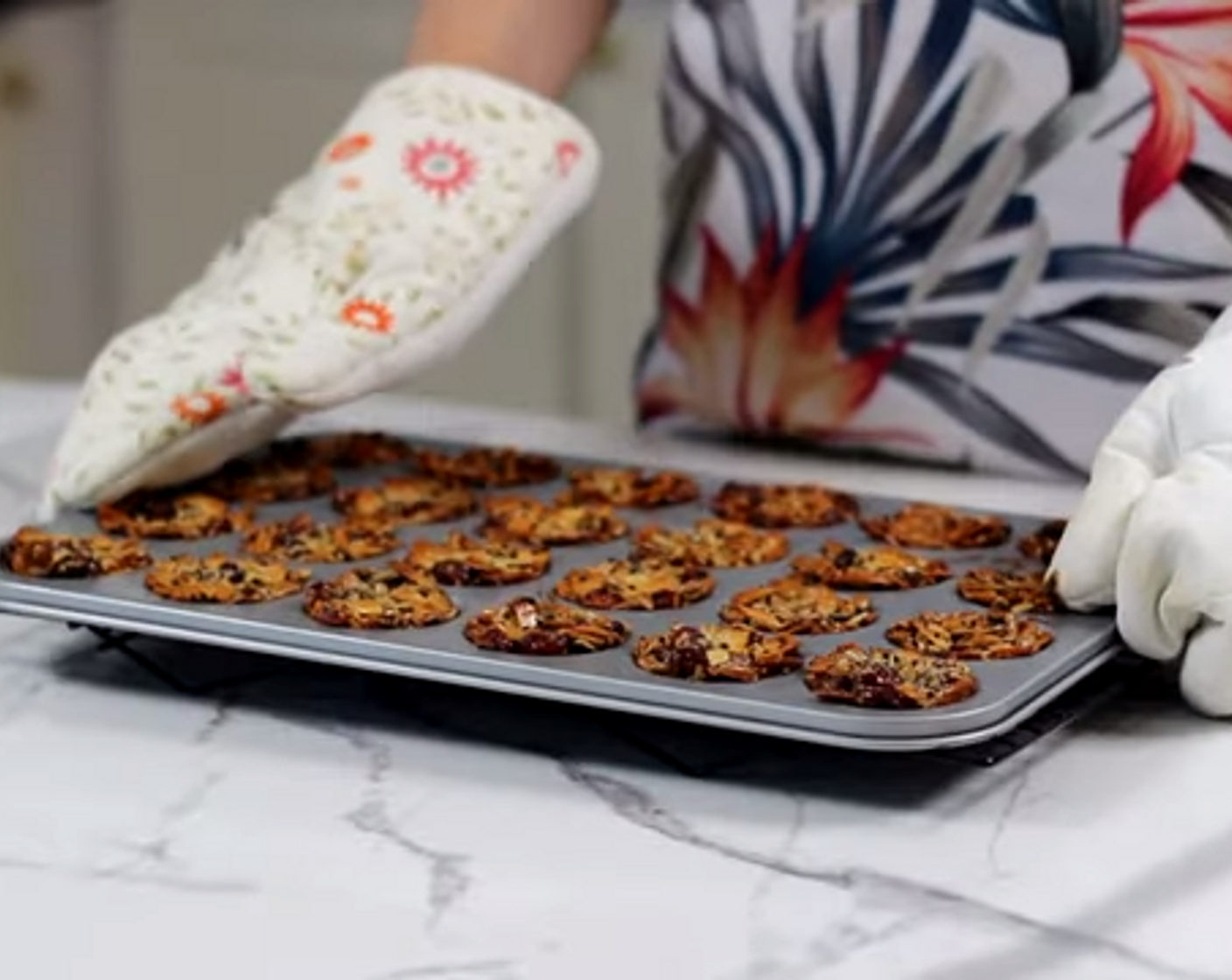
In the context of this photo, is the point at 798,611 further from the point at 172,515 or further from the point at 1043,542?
the point at 172,515

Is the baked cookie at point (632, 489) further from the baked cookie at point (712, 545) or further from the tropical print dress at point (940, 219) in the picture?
the tropical print dress at point (940, 219)

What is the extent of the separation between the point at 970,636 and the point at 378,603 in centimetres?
17

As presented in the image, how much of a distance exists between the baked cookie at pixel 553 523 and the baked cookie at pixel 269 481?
72 mm

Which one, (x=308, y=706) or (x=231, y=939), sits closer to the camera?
(x=231, y=939)

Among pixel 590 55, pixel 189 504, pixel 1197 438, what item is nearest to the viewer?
pixel 1197 438

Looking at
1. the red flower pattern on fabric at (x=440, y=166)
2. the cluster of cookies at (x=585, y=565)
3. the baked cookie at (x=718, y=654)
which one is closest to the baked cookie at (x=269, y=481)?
the cluster of cookies at (x=585, y=565)

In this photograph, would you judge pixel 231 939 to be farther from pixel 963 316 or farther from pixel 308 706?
pixel 963 316

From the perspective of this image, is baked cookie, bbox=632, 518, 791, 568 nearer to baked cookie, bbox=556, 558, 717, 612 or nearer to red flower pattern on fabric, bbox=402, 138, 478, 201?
baked cookie, bbox=556, 558, 717, 612

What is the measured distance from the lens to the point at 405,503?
93 cm

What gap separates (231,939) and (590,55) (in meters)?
0.61

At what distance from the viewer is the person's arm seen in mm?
1080

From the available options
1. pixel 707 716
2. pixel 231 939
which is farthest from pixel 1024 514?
pixel 231 939

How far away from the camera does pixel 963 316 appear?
106 cm

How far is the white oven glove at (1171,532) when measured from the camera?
30.0 inches
